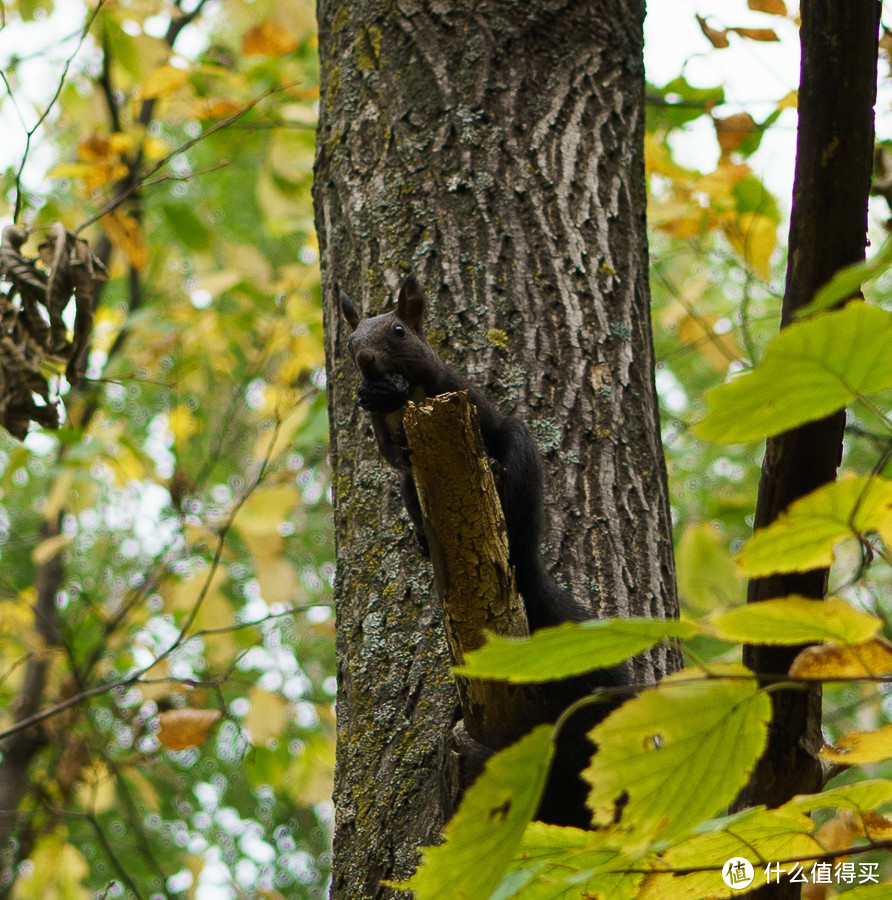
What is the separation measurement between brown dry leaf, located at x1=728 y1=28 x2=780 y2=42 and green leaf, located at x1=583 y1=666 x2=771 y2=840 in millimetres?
2395

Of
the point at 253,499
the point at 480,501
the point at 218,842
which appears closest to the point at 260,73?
the point at 253,499

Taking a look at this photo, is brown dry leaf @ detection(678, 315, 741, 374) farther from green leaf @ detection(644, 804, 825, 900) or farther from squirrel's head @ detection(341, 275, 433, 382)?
green leaf @ detection(644, 804, 825, 900)

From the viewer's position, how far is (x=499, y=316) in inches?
84.5

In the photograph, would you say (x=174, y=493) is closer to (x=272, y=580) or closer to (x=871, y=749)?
(x=272, y=580)

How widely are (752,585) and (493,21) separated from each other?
5.37 feet

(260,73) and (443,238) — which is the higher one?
(260,73)

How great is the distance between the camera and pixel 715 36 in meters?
2.77

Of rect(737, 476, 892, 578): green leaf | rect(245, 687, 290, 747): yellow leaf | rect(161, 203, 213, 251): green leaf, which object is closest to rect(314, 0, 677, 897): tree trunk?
rect(737, 476, 892, 578): green leaf

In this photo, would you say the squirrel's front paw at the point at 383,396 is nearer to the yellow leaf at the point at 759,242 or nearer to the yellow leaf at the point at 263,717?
the yellow leaf at the point at 759,242

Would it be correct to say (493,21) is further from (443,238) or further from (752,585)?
(752,585)

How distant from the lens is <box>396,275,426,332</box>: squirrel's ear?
2.10 meters

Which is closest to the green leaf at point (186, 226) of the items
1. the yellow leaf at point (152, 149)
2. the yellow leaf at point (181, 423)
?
the yellow leaf at point (181, 423)

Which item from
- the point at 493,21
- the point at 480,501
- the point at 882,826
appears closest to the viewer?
the point at 882,826

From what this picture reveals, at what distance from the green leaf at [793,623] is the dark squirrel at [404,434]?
40.5 inches
